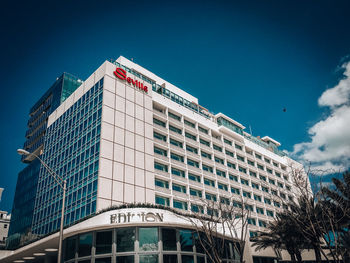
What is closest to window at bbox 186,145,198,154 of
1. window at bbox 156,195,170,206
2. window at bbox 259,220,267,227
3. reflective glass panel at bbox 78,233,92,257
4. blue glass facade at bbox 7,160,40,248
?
window at bbox 156,195,170,206

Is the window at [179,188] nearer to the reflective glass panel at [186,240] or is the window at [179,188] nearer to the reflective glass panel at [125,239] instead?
the reflective glass panel at [186,240]

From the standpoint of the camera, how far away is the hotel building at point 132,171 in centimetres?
2808

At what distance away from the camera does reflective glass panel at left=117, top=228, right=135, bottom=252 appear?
2712cm

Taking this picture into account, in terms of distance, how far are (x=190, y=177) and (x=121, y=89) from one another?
2060cm

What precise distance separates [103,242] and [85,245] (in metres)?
2.28

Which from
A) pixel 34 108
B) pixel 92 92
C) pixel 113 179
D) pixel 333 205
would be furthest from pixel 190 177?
pixel 34 108

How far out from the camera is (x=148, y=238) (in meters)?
27.7

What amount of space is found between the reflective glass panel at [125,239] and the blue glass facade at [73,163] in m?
11.5

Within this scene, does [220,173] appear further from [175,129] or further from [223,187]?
[175,129]

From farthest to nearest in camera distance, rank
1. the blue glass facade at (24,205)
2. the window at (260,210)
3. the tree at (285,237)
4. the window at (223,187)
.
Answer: the window at (260,210) → the window at (223,187) → the blue glass facade at (24,205) → the tree at (285,237)

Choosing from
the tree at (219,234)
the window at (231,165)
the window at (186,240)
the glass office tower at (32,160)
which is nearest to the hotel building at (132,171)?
the window at (231,165)

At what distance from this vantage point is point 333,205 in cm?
3206

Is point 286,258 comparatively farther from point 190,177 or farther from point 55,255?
point 55,255

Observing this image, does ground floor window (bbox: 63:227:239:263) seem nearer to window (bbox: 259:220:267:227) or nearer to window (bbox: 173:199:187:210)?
window (bbox: 173:199:187:210)
